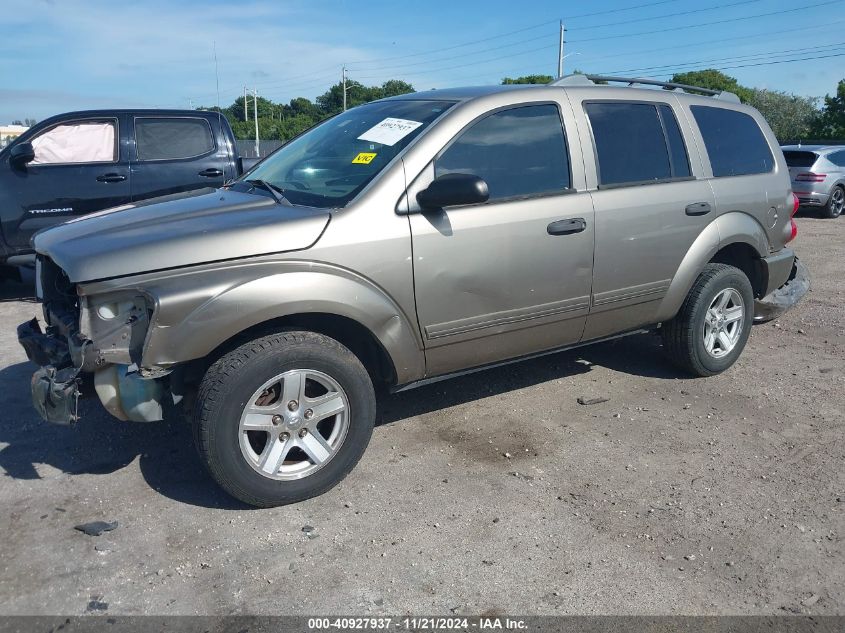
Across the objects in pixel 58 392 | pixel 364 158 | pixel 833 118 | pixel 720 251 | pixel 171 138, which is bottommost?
pixel 58 392

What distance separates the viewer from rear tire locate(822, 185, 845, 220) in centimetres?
1518

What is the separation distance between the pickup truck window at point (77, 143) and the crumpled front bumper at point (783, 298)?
21.0ft

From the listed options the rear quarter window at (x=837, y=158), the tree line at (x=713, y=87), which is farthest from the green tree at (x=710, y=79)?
the rear quarter window at (x=837, y=158)

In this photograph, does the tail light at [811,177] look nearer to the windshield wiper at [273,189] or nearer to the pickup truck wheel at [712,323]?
the pickup truck wheel at [712,323]

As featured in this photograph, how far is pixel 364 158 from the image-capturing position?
12.1 ft

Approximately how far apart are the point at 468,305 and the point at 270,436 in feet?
3.92

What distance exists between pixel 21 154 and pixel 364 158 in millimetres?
4879

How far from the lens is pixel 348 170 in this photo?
145 inches

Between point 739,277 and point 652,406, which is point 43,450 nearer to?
point 652,406

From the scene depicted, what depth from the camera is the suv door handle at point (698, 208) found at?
14.6 ft

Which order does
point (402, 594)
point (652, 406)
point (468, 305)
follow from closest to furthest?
point (402, 594), point (468, 305), point (652, 406)

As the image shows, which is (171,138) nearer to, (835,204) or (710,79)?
(835,204)

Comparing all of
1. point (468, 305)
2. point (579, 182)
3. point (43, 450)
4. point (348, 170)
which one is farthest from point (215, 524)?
point (579, 182)

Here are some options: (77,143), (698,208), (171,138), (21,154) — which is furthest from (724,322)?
(21,154)
